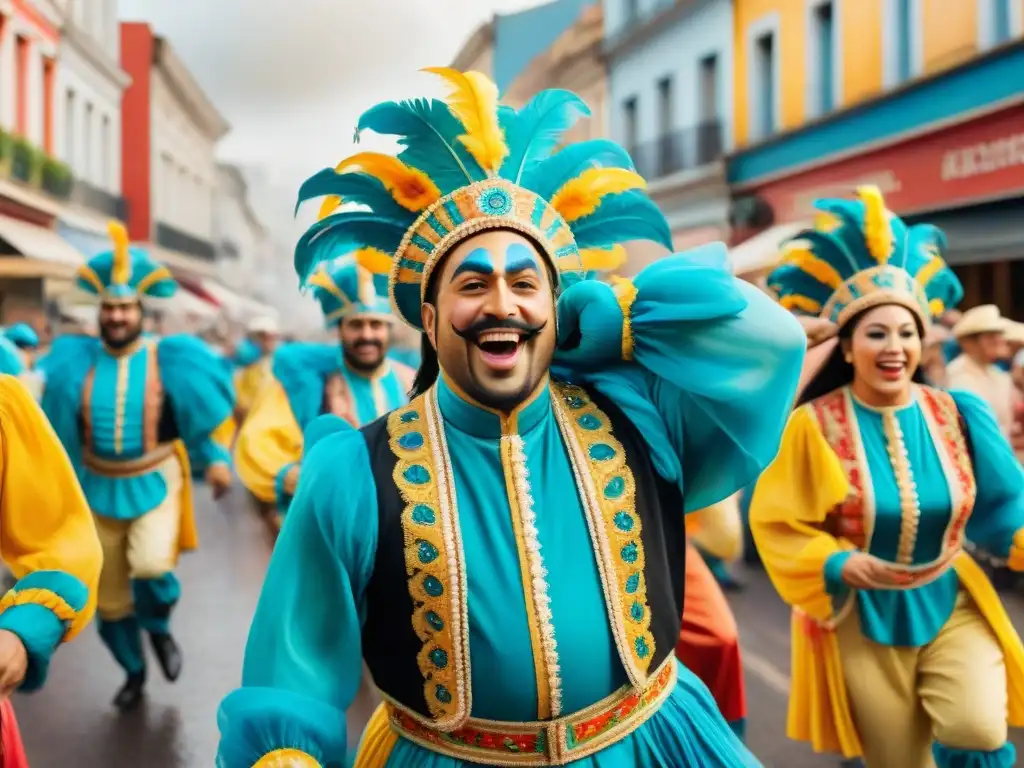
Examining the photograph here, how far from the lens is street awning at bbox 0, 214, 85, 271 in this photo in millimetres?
15258

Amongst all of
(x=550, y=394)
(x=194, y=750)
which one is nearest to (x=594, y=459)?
(x=550, y=394)

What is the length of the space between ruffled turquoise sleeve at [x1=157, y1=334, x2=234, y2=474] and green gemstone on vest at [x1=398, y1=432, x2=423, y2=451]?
3.70 meters

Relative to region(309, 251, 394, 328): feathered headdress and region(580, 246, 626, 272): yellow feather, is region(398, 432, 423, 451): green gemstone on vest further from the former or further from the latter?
region(309, 251, 394, 328): feathered headdress

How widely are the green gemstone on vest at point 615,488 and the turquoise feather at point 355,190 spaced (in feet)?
2.23

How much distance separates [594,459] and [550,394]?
189 mm

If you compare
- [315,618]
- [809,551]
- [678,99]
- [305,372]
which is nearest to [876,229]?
[809,551]

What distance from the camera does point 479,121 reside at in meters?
2.19

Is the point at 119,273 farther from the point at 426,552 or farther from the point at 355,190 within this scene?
the point at 426,552

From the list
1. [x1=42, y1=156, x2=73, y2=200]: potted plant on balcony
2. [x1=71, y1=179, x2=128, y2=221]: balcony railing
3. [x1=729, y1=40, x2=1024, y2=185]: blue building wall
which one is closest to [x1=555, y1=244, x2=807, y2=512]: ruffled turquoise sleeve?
[x1=729, y1=40, x2=1024, y2=185]: blue building wall

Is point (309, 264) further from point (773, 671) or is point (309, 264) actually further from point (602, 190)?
point (773, 671)

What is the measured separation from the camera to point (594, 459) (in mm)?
2094

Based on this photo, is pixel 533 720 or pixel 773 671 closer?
pixel 533 720

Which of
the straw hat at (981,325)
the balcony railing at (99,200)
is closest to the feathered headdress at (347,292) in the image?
the straw hat at (981,325)

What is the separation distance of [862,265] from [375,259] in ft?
6.67
